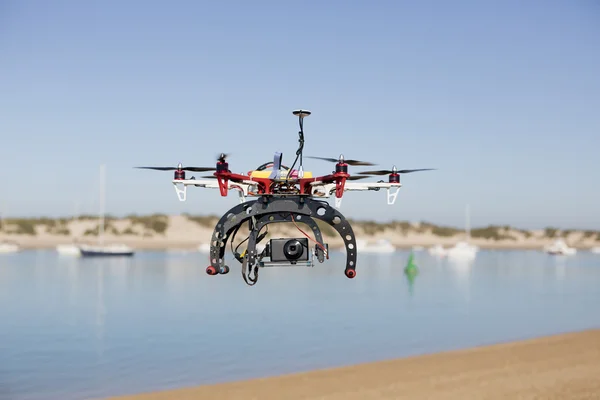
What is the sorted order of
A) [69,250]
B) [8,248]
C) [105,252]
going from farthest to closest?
[8,248] < [69,250] < [105,252]

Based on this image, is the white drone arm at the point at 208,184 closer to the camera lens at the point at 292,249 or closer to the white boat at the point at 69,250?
the camera lens at the point at 292,249

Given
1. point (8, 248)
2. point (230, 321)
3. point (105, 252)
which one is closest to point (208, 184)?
point (230, 321)

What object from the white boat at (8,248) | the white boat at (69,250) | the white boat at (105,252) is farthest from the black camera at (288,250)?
the white boat at (8,248)

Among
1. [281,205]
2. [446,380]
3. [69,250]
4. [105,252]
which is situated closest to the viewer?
[281,205]

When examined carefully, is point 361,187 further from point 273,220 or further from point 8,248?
point 8,248

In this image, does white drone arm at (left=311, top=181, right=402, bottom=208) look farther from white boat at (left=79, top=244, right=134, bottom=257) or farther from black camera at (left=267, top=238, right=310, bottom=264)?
white boat at (left=79, top=244, right=134, bottom=257)
